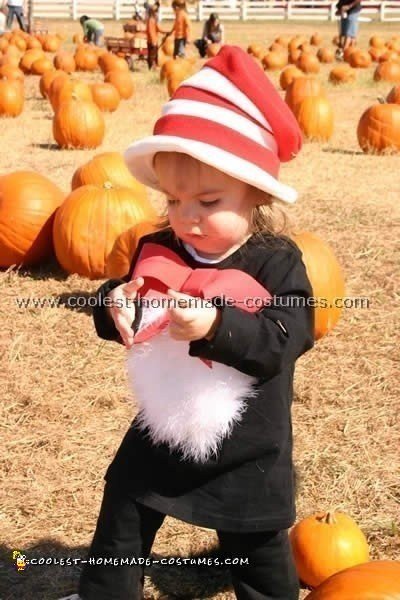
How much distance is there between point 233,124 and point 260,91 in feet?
0.38

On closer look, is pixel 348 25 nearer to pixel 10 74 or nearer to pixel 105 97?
pixel 10 74

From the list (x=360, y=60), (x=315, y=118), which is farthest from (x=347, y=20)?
(x=315, y=118)

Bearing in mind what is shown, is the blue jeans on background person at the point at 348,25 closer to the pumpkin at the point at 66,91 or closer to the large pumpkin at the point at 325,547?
the pumpkin at the point at 66,91

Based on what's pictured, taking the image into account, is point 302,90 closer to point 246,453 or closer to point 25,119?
point 25,119

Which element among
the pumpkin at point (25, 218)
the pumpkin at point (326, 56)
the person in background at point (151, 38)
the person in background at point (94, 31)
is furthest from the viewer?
the person in background at point (94, 31)

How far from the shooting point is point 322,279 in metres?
4.93

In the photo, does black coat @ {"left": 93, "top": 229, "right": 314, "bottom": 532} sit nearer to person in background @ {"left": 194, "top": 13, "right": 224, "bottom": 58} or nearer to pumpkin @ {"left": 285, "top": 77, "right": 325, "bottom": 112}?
pumpkin @ {"left": 285, "top": 77, "right": 325, "bottom": 112}

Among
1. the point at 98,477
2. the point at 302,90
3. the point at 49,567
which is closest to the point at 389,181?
the point at 302,90

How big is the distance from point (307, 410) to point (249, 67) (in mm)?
2398

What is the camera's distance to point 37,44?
77.8 ft

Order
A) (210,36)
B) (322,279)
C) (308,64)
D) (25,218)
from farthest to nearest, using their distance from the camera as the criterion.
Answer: (210,36), (308,64), (25,218), (322,279)

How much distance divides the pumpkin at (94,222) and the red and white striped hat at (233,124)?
3553 mm

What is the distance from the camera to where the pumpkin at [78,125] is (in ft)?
33.3

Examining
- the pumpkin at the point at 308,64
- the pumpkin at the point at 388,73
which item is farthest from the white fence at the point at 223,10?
the pumpkin at the point at 388,73
